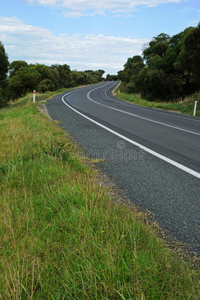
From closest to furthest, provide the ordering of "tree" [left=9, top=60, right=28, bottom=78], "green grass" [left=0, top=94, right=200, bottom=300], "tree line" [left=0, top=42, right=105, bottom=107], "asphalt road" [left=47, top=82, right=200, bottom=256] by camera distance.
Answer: "green grass" [left=0, top=94, right=200, bottom=300], "asphalt road" [left=47, top=82, right=200, bottom=256], "tree line" [left=0, top=42, right=105, bottom=107], "tree" [left=9, top=60, right=28, bottom=78]

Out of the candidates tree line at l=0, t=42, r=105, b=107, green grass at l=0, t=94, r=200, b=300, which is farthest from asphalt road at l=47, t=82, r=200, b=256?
tree line at l=0, t=42, r=105, b=107


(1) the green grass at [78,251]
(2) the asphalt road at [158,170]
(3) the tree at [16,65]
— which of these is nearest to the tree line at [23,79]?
(3) the tree at [16,65]

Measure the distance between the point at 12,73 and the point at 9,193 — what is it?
4731cm

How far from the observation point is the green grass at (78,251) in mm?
1666

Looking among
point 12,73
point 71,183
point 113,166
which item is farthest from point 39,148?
point 12,73

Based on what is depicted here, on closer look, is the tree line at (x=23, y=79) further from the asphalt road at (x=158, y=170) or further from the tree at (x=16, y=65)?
the asphalt road at (x=158, y=170)

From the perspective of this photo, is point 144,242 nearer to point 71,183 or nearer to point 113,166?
point 71,183

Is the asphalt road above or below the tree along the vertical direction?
below

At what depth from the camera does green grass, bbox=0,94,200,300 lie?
167 cm

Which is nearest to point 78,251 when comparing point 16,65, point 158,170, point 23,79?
point 158,170

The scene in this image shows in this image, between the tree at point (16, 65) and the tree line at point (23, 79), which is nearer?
the tree line at point (23, 79)

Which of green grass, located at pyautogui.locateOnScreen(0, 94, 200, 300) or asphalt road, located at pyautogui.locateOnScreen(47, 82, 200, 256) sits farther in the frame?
asphalt road, located at pyautogui.locateOnScreen(47, 82, 200, 256)

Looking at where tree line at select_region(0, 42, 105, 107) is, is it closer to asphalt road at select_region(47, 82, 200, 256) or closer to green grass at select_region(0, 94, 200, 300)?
asphalt road at select_region(47, 82, 200, 256)

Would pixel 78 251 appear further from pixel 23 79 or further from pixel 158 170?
pixel 23 79
